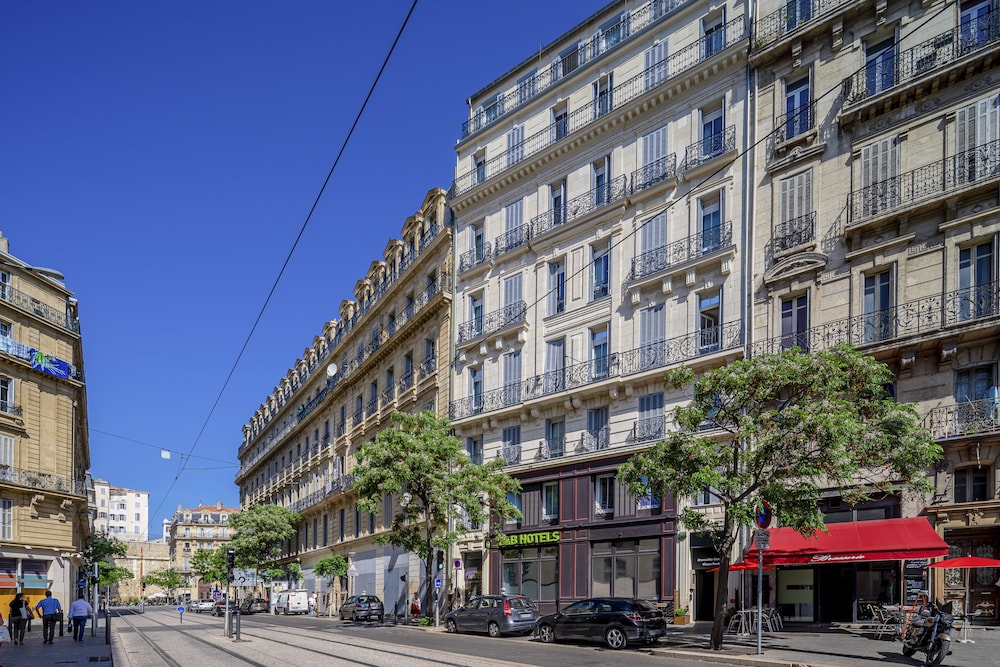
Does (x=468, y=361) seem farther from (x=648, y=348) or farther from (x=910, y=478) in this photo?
(x=910, y=478)

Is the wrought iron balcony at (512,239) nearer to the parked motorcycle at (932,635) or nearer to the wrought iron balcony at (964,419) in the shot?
the wrought iron balcony at (964,419)

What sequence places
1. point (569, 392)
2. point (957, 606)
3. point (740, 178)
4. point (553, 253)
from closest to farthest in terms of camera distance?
point (957, 606), point (740, 178), point (569, 392), point (553, 253)

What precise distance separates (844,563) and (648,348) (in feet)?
31.9

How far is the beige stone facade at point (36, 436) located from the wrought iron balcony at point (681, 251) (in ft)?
92.5

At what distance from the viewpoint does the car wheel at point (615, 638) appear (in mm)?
21484

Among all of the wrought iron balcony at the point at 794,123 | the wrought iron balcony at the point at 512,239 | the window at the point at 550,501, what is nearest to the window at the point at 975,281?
the wrought iron balcony at the point at 794,123

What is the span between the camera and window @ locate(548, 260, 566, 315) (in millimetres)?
34750

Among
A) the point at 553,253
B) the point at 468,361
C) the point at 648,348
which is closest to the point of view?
the point at 648,348

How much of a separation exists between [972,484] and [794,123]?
1215 centimetres

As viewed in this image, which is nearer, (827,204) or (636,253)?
(827,204)

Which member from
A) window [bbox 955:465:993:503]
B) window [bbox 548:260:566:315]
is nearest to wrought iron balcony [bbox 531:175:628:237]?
window [bbox 548:260:566:315]

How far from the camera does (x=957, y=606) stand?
2128 cm

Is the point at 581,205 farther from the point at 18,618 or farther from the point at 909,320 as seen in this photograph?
the point at 18,618

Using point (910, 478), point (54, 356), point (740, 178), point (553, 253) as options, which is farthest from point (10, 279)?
point (910, 478)
